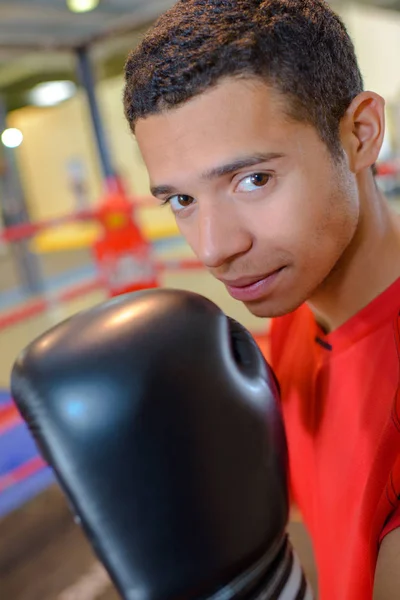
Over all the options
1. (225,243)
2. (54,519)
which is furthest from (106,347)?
(54,519)

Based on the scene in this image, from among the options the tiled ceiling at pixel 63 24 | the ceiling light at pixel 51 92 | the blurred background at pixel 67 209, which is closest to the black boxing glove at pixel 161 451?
the blurred background at pixel 67 209

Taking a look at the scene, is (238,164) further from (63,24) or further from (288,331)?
(63,24)

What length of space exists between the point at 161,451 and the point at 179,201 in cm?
33

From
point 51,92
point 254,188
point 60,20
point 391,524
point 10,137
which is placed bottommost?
point 391,524

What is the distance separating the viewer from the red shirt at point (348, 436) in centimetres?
65

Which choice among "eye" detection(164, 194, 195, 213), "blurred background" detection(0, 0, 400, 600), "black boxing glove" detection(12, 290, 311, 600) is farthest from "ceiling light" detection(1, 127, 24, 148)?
"black boxing glove" detection(12, 290, 311, 600)

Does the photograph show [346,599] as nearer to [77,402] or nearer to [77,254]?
[77,402]

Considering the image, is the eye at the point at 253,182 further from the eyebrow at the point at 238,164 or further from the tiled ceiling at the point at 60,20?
the tiled ceiling at the point at 60,20

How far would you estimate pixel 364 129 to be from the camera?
701mm

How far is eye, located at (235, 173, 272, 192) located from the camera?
2.07 feet

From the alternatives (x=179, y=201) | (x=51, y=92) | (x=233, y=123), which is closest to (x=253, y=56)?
(x=233, y=123)

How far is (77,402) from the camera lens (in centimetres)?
48

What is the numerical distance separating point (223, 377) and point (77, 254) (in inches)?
305

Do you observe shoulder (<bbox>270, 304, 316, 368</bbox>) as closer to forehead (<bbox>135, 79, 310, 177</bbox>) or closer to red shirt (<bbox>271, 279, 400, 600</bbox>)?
red shirt (<bbox>271, 279, 400, 600</bbox>)
